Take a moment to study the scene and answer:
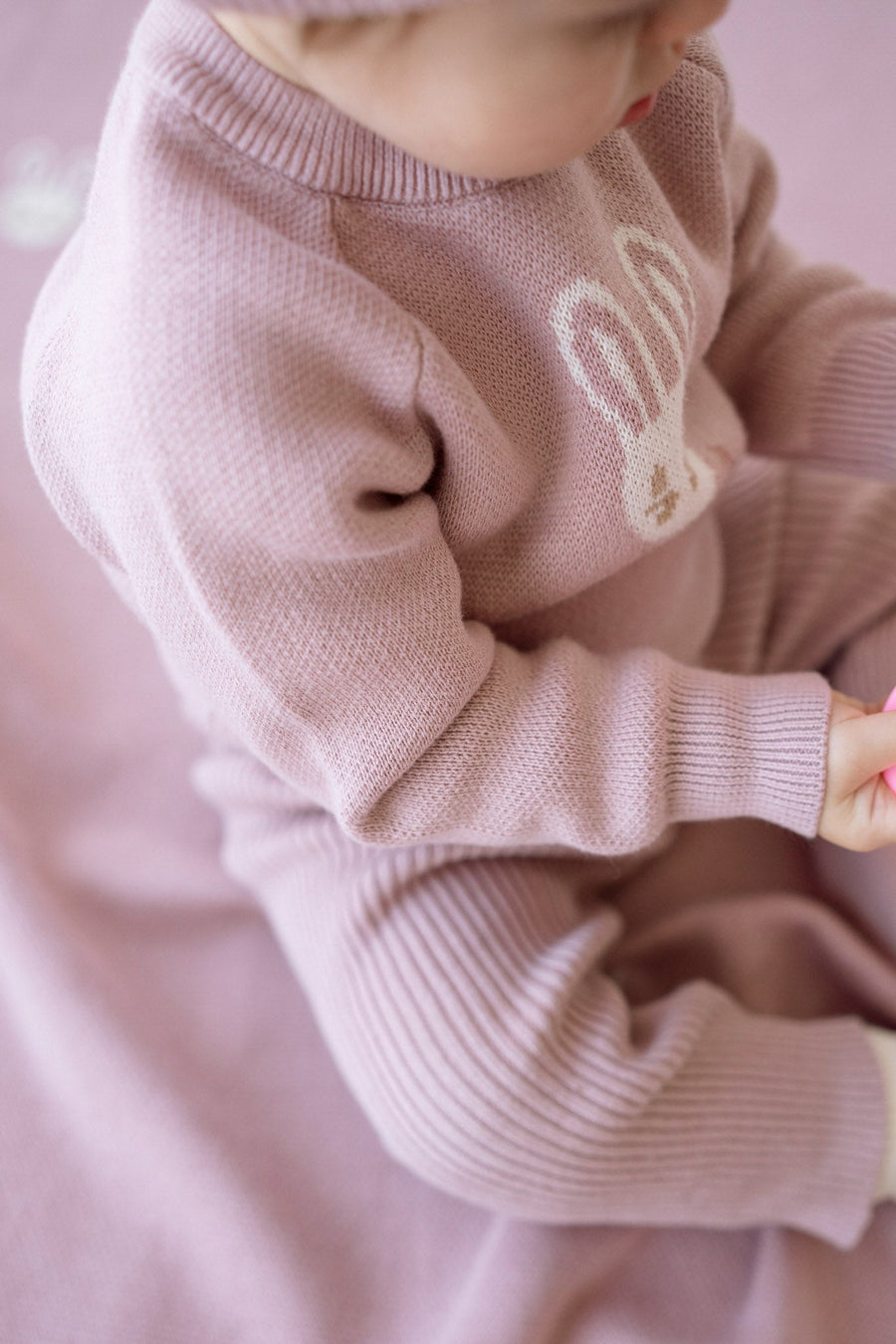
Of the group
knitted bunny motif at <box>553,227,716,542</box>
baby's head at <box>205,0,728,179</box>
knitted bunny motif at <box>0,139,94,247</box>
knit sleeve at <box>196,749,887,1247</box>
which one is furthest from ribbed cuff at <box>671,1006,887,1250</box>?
knitted bunny motif at <box>0,139,94,247</box>

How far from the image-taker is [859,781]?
554 mm

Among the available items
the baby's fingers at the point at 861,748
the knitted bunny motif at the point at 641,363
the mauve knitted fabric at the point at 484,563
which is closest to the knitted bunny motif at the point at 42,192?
the mauve knitted fabric at the point at 484,563

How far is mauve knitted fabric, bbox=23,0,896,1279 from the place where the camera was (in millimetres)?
432

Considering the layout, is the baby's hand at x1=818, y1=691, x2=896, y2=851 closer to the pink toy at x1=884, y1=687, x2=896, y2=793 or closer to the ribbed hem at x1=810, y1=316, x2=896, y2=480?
the pink toy at x1=884, y1=687, x2=896, y2=793

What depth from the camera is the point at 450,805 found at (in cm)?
54

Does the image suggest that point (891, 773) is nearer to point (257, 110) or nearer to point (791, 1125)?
point (791, 1125)

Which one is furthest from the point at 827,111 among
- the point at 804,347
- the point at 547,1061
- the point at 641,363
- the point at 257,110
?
the point at 547,1061

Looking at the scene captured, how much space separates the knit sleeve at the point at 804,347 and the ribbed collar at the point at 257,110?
0.99 feet

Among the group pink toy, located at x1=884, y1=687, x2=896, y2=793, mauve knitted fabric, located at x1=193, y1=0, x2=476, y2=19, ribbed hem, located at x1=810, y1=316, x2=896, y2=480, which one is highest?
mauve knitted fabric, located at x1=193, y1=0, x2=476, y2=19

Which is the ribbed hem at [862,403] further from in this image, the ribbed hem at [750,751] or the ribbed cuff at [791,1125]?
the ribbed cuff at [791,1125]

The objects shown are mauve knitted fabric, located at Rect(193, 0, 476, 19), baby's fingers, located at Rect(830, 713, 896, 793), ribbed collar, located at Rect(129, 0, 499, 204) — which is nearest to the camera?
mauve knitted fabric, located at Rect(193, 0, 476, 19)

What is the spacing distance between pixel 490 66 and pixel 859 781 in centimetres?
37

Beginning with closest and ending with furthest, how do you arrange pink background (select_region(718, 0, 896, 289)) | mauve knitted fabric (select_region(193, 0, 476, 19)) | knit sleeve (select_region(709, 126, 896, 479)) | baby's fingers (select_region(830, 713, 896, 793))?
mauve knitted fabric (select_region(193, 0, 476, 19))
baby's fingers (select_region(830, 713, 896, 793))
knit sleeve (select_region(709, 126, 896, 479))
pink background (select_region(718, 0, 896, 289))

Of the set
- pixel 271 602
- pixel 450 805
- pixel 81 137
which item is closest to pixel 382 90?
pixel 271 602
